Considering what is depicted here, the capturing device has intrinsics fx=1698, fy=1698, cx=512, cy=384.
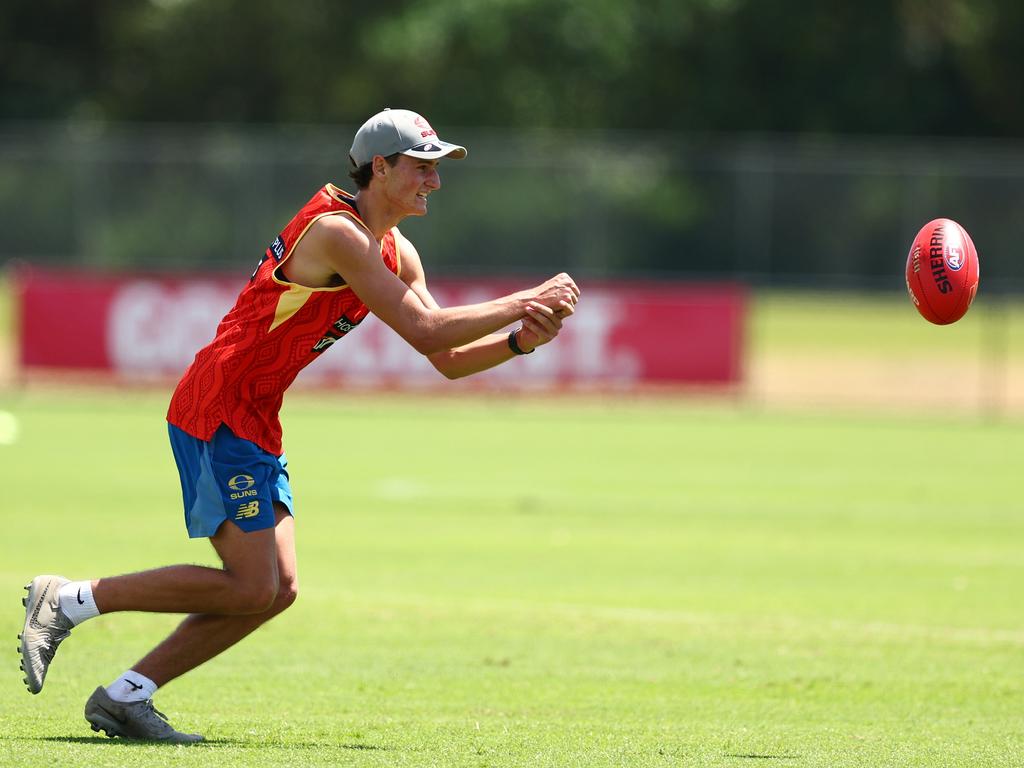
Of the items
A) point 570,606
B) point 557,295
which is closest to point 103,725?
point 557,295

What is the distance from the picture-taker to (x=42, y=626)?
6.88 meters

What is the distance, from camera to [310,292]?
22.8 feet

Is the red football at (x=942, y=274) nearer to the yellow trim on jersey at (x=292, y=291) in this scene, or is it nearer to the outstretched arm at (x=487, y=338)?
the outstretched arm at (x=487, y=338)

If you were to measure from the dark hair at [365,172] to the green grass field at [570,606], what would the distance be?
2312mm

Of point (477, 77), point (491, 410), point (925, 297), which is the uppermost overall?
point (477, 77)

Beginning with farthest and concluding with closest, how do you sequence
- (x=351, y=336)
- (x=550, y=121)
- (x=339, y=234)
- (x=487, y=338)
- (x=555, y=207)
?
(x=550, y=121)
(x=555, y=207)
(x=351, y=336)
(x=487, y=338)
(x=339, y=234)

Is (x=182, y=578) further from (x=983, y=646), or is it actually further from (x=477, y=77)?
(x=477, y=77)

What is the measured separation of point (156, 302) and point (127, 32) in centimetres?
2646

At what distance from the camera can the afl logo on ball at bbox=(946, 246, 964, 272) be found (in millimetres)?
7879

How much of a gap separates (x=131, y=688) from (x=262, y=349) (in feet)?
4.87

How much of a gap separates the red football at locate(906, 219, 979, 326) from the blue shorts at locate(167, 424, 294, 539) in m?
3.17

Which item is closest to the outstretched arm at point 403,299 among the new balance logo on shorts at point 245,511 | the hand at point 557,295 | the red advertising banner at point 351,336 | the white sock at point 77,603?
the hand at point 557,295

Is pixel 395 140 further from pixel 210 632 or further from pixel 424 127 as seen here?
pixel 210 632

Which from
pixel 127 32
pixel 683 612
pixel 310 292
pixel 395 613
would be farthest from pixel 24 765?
pixel 127 32
